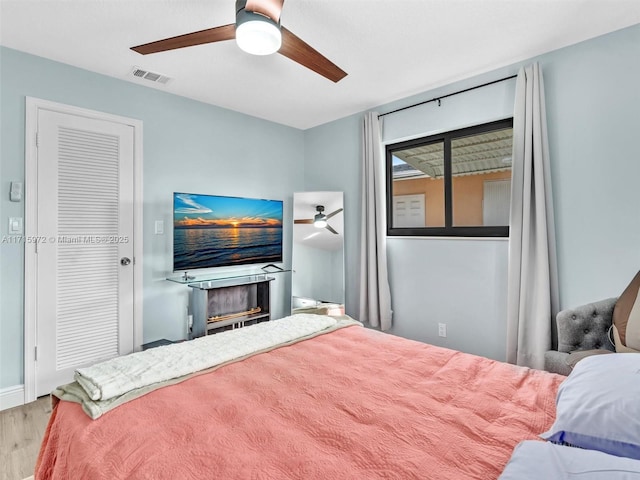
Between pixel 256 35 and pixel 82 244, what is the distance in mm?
2272

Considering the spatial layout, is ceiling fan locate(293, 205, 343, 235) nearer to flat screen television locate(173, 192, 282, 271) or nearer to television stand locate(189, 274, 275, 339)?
flat screen television locate(173, 192, 282, 271)

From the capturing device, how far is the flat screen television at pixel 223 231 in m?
3.25

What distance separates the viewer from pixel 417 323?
3.35m

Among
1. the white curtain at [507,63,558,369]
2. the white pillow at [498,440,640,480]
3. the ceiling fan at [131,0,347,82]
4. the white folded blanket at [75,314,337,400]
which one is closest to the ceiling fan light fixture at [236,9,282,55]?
the ceiling fan at [131,0,347,82]

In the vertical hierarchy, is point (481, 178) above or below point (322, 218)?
above

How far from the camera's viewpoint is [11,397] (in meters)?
2.48

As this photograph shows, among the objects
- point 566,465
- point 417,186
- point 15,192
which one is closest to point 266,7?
point 566,465

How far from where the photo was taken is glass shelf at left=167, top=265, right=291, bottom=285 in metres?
3.22

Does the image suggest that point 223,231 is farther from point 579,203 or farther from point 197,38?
A: point 579,203

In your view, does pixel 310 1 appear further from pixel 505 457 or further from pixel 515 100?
pixel 505 457

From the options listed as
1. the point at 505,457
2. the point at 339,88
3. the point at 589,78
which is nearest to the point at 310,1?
the point at 339,88

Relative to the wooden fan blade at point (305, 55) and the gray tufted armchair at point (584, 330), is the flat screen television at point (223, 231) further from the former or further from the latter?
the gray tufted armchair at point (584, 330)

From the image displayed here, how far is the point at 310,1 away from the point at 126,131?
201 cm

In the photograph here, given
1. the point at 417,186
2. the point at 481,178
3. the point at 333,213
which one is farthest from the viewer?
the point at 333,213
